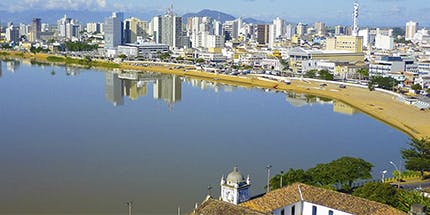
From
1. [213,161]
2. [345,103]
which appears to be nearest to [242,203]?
[213,161]

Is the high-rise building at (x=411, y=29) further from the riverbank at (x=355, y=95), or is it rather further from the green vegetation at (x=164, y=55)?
the riverbank at (x=355, y=95)

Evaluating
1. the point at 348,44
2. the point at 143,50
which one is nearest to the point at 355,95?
the point at 348,44

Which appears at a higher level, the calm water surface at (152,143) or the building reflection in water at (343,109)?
the building reflection in water at (343,109)

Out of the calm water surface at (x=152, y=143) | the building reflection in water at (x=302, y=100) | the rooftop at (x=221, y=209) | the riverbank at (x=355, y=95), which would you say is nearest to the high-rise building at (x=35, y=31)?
the riverbank at (x=355, y=95)

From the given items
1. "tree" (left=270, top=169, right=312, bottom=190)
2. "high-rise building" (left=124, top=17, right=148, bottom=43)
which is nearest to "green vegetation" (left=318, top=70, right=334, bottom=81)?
"tree" (left=270, top=169, right=312, bottom=190)

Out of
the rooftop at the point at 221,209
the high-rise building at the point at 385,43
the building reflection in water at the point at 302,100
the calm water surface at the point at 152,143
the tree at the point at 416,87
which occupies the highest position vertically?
the high-rise building at the point at 385,43

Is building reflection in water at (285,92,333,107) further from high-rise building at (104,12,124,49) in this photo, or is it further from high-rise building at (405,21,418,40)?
high-rise building at (405,21,418,40)
